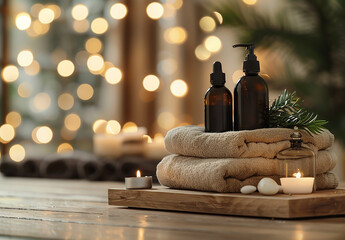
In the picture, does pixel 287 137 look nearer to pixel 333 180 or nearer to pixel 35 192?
pixel 333 180

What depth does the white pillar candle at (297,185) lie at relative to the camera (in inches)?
40.6

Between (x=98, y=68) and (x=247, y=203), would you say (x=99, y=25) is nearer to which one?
(x=98, y=68)

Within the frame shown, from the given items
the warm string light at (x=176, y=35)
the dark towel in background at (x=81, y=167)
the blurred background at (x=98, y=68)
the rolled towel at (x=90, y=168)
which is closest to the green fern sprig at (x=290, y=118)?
the dark towel in background at (x=81, y=167)

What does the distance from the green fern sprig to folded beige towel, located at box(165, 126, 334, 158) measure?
0.02 m

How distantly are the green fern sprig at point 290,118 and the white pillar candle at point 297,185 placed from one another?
0.40 feet

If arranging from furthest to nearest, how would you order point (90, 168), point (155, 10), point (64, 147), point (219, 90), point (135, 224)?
point (64, 147), point (155, 10), point (90, 168), point (219, 90), point (135, 224)

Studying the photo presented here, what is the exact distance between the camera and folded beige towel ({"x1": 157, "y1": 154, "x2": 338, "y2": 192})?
105 centimetres

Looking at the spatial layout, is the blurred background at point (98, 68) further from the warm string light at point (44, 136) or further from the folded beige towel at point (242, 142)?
the folded beige towel at point (242, 142)

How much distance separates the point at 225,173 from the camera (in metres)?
1.05

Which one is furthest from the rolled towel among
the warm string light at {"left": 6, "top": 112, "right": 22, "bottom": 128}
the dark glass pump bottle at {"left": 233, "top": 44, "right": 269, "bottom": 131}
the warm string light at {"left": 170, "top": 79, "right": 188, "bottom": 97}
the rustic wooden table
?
the warm string light at {"left": 6, "top": 112, "right": 22, "bottom": 128}

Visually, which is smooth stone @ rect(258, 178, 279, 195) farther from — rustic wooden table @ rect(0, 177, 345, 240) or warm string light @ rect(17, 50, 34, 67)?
warm string light @ rect(17, 50, 34, 67)

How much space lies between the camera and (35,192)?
5.28 feet

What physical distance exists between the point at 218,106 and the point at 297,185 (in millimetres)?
214

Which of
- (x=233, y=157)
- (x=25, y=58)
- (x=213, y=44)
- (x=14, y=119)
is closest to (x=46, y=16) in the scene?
(x=25, y=58)
